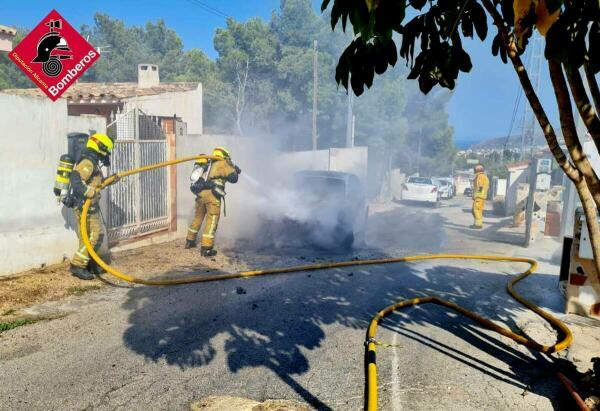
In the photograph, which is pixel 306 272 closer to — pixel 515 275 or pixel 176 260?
pixel 176 260

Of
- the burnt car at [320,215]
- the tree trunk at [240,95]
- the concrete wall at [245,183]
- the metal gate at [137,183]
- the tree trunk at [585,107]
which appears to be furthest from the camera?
the tree trunk at [240,95]

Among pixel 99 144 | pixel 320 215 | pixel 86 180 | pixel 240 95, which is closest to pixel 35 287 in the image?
pixel 86 180

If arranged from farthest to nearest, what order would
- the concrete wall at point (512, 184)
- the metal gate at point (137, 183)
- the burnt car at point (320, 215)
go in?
the concrete wall at point (512, 184), the burnt car at point (320, 215), the metal gate at point (137, 183)

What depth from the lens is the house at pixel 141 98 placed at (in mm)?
15805

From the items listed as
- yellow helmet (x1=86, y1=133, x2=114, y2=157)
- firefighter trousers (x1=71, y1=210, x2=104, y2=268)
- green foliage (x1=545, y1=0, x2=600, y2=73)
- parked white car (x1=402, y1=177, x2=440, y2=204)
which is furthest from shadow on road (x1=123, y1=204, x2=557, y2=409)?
parked white car (x1=402, y1=177, x2=440, y2=204)

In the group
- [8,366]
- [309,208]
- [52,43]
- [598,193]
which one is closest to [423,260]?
[309,208]

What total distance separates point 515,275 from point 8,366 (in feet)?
24.8

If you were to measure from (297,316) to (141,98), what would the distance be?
1533 cm

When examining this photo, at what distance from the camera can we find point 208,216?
887 centimetres

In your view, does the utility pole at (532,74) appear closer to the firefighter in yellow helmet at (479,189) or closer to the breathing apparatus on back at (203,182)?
the firefighter in yellow helmet at (479,189)

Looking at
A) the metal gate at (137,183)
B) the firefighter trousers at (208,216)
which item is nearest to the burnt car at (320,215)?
the firefighter trousers at (208,216)

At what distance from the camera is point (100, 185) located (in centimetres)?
698

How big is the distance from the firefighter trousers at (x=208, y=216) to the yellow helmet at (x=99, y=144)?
7.15 ft

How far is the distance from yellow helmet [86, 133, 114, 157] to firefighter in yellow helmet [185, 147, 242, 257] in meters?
1.94
